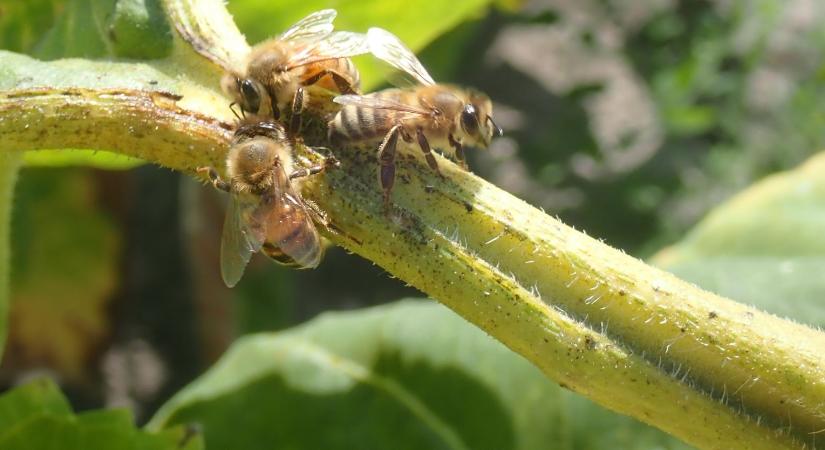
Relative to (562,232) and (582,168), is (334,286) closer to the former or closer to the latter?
(582,168)

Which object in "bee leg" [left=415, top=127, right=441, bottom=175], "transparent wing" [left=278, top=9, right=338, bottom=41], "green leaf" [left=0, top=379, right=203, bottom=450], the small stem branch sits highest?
"transparent wing" [left=278, top=9, right=338, bottom=41]

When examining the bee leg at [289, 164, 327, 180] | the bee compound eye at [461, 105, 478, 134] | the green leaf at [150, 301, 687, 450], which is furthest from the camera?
the green leaf at [150, 301, 687, 450]

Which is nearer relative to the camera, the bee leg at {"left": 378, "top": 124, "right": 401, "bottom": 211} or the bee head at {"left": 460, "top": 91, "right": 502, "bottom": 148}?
the bee leg at {"left": 378, "top": 124, "right": 401, "bottom": 211}

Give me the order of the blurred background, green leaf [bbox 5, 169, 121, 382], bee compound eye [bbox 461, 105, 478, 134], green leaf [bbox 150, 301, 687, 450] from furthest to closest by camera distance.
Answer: green leaf [bbox 5, 169, 121, 382], the blurred background, green leaf [bbox 150, 301, 687, 450], bee compound eye [bbox 461, 105, 478, 134]

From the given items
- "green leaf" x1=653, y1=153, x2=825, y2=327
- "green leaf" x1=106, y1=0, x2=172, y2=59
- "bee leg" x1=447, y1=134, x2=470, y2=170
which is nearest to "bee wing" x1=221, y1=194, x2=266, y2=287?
"green leaf" x1=106, y1=0, x2=172, y2=59

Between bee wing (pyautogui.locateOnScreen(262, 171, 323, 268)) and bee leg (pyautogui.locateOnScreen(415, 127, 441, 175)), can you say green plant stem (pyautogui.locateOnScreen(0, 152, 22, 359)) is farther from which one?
bee leg (pyautogui.locateOnScreen(415, 127, 441, 175))

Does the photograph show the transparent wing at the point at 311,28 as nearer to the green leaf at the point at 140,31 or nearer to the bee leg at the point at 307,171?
the green leaf at the point at 140,31

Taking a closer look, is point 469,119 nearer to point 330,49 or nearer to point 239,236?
point 330,49

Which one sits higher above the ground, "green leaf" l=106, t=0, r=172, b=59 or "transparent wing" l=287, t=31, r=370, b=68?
"transparent wing" l=287, t=31, r=370, b=68
